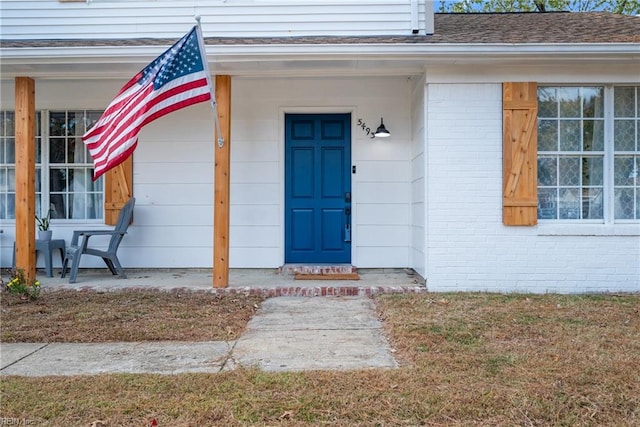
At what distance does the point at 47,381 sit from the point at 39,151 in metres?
5.03

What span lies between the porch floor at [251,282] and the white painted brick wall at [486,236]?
69 centimetres

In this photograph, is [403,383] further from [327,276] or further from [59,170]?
[59,170]

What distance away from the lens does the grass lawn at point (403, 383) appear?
2.45 metres

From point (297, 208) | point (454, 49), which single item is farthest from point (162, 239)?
point (454, 49)

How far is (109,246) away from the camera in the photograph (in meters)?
→ 6.20

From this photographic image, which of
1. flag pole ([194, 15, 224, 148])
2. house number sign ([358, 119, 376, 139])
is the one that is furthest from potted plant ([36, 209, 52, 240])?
house number sign ([358, 119, 376, 139])

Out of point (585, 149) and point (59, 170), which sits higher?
point (585, 149)

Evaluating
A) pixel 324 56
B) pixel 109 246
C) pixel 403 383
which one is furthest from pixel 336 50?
pixel 109 246

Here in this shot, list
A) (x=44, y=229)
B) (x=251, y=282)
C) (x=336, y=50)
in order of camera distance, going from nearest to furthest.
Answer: (x=336, y=50) → (x=251, y=282) → (x=44, y=229)

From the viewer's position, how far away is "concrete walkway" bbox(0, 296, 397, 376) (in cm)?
318

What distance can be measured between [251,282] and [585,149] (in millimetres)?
4450

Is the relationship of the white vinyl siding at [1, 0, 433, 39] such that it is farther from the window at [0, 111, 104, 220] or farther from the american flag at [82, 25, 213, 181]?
the american flag at [82, 25, 213, 181]

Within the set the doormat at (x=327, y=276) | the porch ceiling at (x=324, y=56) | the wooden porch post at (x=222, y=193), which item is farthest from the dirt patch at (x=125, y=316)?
the porch ceiling at (x=324, y=56)

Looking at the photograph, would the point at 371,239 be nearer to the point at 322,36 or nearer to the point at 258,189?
the point at 258,189
